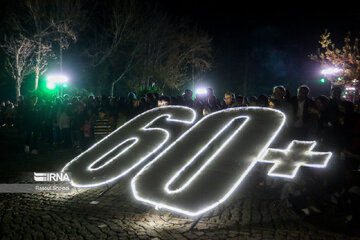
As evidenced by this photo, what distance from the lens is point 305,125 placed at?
23.3 ft

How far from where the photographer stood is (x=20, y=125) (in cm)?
1250

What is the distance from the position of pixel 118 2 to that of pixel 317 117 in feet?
97.7

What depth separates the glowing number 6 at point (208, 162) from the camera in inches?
192

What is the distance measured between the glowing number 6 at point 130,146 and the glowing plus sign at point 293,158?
1.69 m

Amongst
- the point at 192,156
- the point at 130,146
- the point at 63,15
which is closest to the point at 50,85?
the point at 63,15

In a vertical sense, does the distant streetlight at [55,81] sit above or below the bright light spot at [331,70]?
below

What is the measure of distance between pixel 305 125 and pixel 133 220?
4.03 m

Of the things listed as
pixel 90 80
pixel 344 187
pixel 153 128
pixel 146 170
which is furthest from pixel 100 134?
pixel 90 80

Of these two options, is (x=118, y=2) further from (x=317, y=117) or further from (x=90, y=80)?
(x=317, y=117)

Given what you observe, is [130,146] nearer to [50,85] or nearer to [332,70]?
[50,85]

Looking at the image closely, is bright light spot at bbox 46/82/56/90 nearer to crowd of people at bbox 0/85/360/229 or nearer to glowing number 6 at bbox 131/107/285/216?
crowd of people at bbox 0/85/360/229

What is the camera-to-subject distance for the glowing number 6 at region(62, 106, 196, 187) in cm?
616

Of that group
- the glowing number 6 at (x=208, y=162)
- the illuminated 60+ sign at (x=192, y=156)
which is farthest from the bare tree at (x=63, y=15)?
the glowing number 6 at (x=208, y=162)

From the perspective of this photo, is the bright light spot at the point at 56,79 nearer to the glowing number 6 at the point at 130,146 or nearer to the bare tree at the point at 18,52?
the bare tree at the point at 18,52
